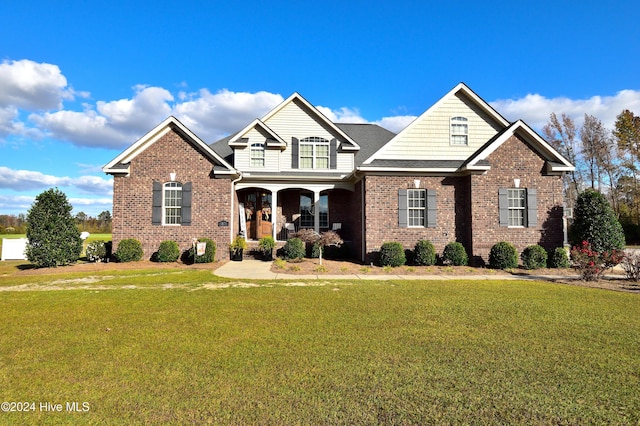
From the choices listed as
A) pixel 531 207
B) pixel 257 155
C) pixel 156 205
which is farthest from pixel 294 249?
pixel 531 207

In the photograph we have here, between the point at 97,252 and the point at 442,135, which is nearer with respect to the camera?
the point at 97,252

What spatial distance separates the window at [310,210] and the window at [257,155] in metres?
2.90

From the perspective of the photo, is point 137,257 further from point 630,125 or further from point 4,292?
point 630,125

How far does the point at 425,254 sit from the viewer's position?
1395cm

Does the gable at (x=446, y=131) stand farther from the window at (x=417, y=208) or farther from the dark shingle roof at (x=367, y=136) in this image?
the dark shingle roof at (x=367, y=136)

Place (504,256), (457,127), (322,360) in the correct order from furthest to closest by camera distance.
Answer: (457,127) → (504,256) → (322,360)

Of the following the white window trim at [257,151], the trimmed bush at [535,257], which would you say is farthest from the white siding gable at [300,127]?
the trimmed bush at [535,257]

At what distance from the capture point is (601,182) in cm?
3619

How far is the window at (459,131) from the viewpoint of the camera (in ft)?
52.1

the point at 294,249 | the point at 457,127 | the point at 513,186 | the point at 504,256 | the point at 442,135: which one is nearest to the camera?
the point at 504,256

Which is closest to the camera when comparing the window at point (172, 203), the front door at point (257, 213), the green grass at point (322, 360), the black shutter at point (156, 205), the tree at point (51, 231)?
the green grass at point (322, 360)

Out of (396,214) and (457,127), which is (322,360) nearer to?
(396,214)

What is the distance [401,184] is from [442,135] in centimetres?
328

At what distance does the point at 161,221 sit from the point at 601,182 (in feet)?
140
